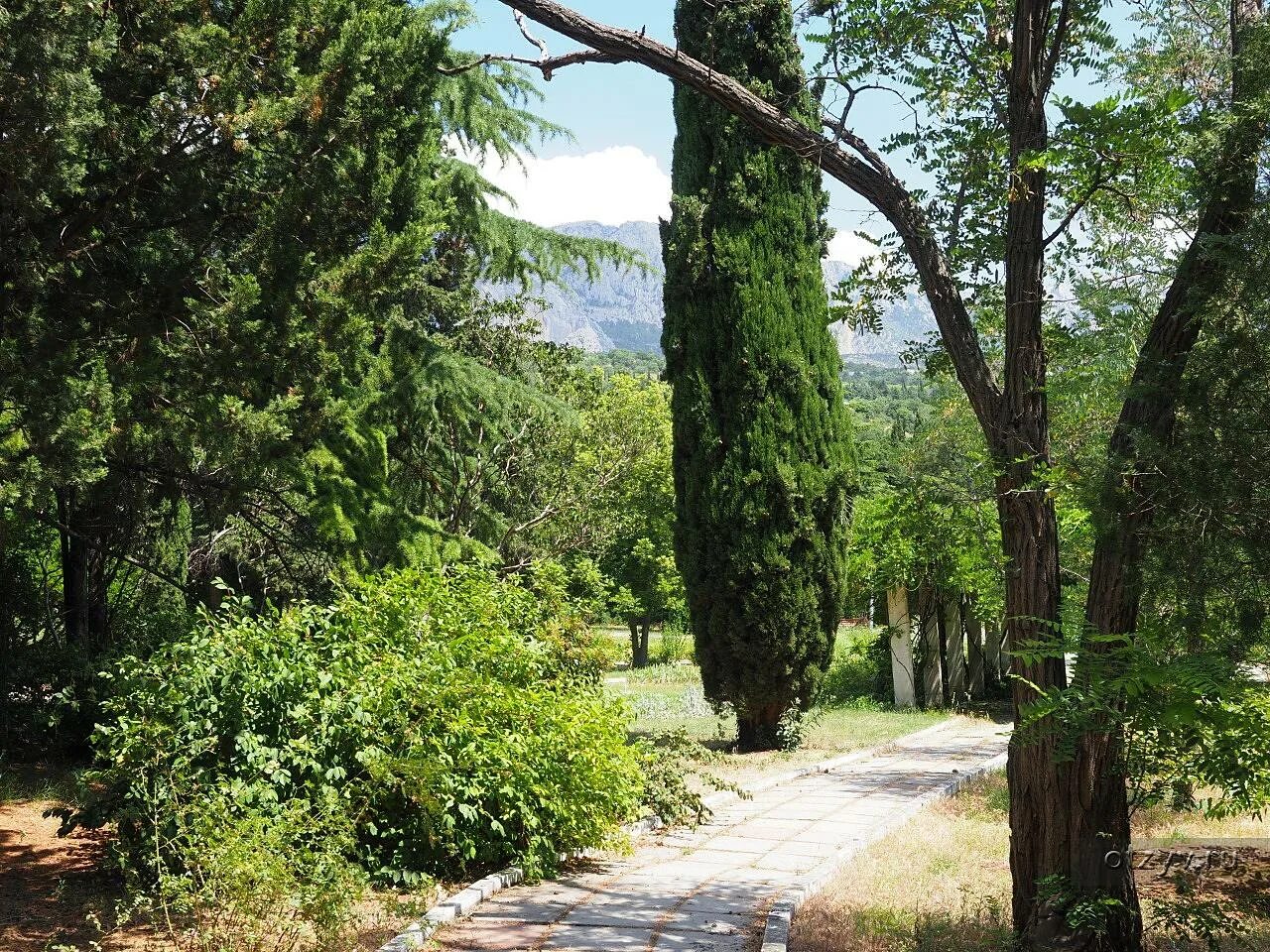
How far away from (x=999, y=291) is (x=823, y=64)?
1.53 metres

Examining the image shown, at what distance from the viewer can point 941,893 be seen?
6254mm

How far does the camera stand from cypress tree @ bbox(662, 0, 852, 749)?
12891 millimetres

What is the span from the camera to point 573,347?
2417 cm

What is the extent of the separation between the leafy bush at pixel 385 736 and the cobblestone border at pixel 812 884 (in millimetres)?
1265

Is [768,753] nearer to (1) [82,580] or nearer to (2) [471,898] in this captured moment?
(2) [471,898]

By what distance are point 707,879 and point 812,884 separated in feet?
2.26

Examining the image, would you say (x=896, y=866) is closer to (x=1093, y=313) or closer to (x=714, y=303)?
(x=1093, y=313)

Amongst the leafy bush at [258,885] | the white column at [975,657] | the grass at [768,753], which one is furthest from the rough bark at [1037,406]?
the white column at [975,657]

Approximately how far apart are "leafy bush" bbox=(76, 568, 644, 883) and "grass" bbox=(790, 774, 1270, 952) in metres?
1.63

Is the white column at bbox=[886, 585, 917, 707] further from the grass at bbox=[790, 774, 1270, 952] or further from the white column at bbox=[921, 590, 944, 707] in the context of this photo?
the grass at bbox=[790, 774, 1270, 952]

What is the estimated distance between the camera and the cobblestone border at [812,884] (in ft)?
17.1

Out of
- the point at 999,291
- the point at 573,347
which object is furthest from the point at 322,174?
the point at 573,347

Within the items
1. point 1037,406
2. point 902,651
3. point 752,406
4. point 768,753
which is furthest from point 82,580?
point 902,651

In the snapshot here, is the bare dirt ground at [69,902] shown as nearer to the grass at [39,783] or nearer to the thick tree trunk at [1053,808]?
the grass at [39,783]
